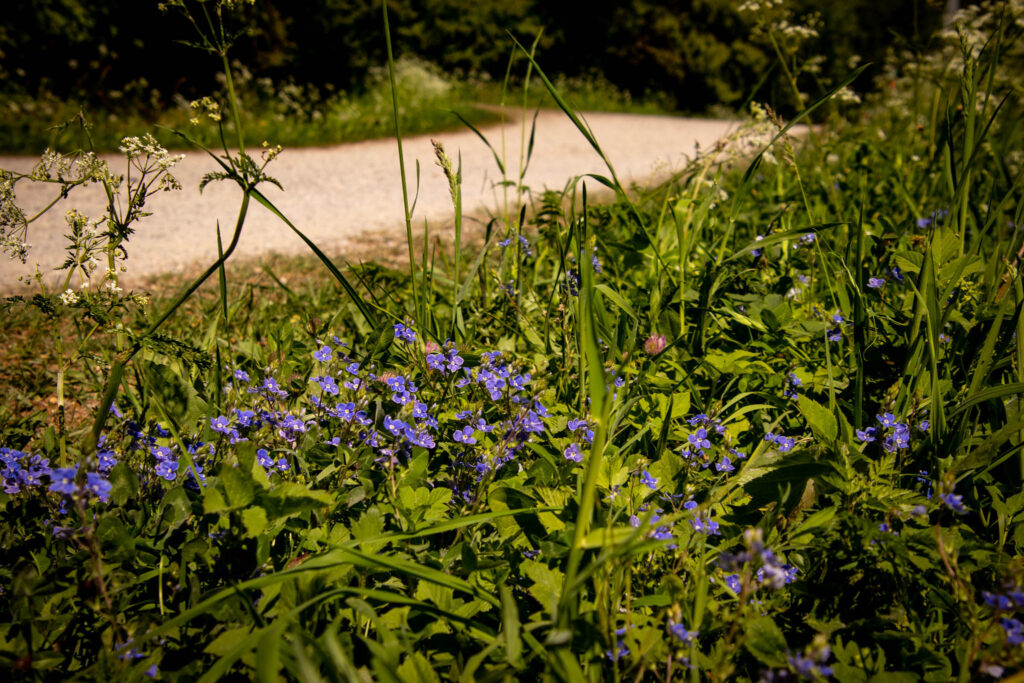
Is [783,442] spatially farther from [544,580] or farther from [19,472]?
[19,472]

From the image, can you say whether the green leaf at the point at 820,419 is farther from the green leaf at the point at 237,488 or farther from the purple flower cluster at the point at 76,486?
the purple flower cluster at the point at 76,486

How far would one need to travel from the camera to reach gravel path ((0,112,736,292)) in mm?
3883

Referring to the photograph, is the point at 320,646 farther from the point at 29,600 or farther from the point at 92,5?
the point at 92,5

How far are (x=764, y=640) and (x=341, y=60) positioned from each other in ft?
30.6

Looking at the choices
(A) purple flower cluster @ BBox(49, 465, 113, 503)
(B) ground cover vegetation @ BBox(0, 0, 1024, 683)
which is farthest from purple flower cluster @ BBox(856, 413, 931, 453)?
(A) purple flower cluster @ BBox(49, 465, 113, 503)

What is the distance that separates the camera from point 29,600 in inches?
43.8

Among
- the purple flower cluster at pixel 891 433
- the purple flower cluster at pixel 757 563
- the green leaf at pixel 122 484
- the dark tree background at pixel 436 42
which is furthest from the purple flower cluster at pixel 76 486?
the dark tree background at pixel 436 42

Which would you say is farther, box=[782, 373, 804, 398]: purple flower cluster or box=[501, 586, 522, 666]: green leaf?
box=[782, 373, 804, 398]: purple flower cluster

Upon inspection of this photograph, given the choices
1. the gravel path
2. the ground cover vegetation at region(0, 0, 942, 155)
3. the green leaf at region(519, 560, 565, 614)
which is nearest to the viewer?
the green leaf at region(519, 560, 565, 614)

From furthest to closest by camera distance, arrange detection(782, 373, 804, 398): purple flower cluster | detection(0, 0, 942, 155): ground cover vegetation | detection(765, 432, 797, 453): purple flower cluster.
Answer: detection(0, 0, 942, 155): ground cover vegetation, detection(782, 373, 804, 398): purple flower cluster, detection(765, 432, 797, 453): purple flower cluster

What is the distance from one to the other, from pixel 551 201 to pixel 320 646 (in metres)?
1.73

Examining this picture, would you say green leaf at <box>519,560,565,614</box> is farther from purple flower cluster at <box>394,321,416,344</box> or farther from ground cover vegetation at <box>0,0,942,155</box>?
ground cover vegetation at <box>0,0,942,155</box>

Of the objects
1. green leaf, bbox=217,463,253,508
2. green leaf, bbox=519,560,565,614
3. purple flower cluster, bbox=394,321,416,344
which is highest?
purple flower cluster, bbox=394,321,416,344

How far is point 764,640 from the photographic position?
42.7 inches
